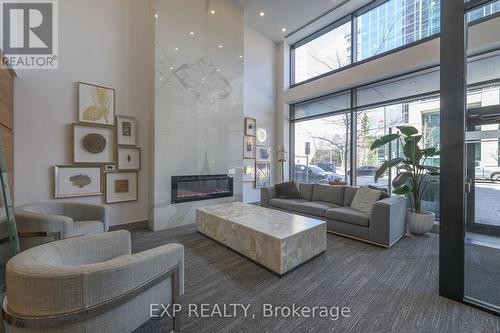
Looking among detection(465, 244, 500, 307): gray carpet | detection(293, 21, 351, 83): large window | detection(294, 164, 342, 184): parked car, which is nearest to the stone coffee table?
detection(465, 244, 500, 307): gray carpet

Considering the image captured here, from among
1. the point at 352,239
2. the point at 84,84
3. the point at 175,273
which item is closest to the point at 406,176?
the point at 352,239

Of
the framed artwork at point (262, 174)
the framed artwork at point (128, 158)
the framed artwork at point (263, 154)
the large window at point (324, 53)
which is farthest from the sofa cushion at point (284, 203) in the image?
the large window at point (324, 53)

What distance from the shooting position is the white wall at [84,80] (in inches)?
125

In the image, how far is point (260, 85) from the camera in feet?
21.7

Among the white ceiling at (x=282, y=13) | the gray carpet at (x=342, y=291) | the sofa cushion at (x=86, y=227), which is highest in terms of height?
the white ceiling at (x=282, y=13)

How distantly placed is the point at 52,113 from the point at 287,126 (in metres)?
5.71

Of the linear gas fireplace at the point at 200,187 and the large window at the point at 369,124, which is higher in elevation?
the large window at the point at 369,124

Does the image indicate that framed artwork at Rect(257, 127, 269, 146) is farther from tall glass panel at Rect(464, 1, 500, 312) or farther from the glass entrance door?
the glass entrance door

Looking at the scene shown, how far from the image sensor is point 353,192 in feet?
14.1

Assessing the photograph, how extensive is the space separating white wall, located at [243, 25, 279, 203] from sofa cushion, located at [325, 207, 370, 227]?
9.36ft

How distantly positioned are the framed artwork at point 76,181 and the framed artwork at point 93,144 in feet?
0.47

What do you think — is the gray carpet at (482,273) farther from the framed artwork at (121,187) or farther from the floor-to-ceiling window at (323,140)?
the framed artwork at (121,187)

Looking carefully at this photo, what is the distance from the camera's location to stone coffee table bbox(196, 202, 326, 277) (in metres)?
2.47

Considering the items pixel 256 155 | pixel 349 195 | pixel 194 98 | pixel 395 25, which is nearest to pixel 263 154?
pixel 256 155
